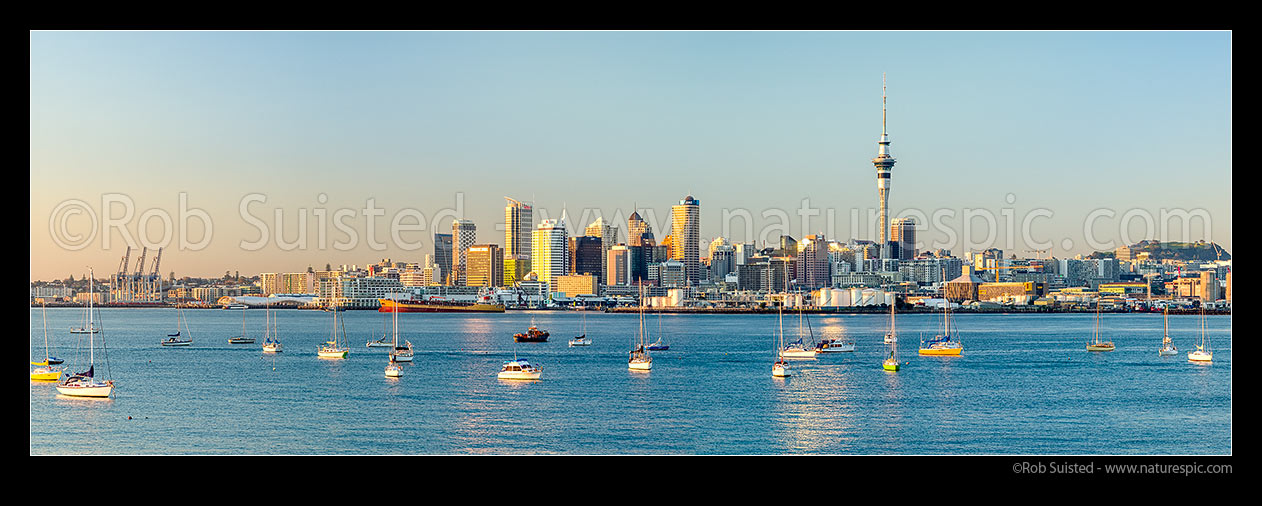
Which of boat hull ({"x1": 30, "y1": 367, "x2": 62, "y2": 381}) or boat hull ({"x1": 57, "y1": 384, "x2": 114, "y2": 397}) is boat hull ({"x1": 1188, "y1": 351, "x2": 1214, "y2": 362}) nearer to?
boat hull ({"x1": 57, "y1": 384, "x2": 114, "y2": 397})

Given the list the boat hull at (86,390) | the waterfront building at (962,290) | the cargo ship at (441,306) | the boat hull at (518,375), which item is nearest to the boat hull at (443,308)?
the cargo ship at (441,306)

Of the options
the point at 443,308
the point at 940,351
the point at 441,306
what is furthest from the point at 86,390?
the point at 441,306

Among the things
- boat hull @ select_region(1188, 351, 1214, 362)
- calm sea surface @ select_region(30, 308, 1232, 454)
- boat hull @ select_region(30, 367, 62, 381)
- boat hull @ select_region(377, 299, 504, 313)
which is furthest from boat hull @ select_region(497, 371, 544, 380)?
boat hull @ select_region(377, 299, 504, 313)

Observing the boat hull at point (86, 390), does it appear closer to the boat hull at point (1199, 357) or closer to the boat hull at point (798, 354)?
the boat hull at point (798, 354)
